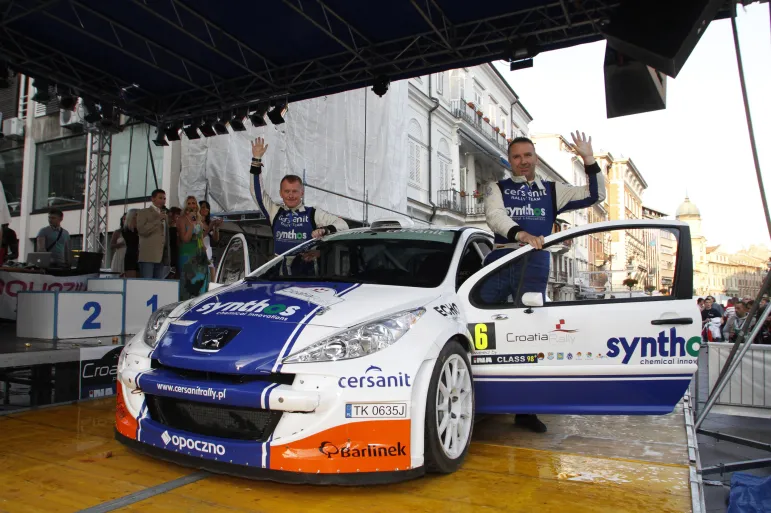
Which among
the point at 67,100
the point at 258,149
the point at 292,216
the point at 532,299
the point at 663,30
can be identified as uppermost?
the point at 67,100

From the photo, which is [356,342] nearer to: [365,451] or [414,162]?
[365,451]

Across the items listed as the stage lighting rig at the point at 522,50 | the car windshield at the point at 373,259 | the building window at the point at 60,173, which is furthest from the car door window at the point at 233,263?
the building window at the point at 60,173

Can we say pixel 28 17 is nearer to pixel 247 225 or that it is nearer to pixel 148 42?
pixel 148 42

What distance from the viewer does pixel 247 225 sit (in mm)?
12680

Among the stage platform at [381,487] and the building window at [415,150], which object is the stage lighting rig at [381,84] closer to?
the stage platform at [381,487]

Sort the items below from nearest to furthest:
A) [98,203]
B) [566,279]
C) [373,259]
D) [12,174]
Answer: [373,259] < [566,279] < [98,203] < [12,174]

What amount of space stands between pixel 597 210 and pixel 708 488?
57.3 m

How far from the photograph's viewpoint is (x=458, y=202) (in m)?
25.3

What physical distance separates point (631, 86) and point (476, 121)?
23984 millimetres

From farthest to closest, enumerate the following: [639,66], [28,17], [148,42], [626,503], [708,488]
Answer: [148,42] → [28,17] → [708,488] → [639,66] → [626,503]

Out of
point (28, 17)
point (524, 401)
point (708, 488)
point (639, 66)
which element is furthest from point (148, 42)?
point (708, 488)

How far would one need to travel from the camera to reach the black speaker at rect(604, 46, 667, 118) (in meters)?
3.97

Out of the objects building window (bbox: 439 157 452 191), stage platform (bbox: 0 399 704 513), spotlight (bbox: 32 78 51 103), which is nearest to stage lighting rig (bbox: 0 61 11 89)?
spotlight (bbox: 32 78 51 103)

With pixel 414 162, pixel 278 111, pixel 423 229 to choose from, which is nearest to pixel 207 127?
pixel 278 111
